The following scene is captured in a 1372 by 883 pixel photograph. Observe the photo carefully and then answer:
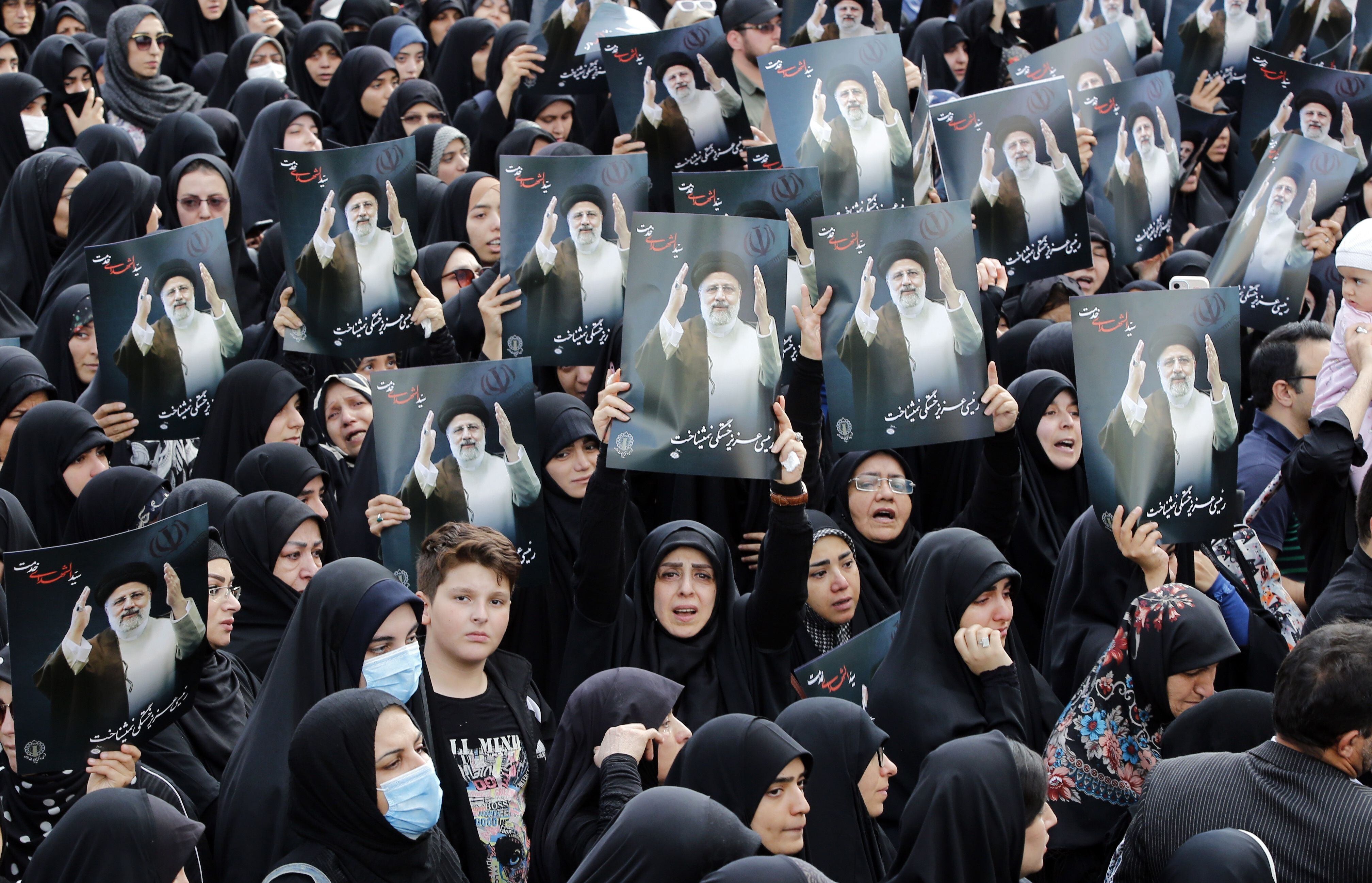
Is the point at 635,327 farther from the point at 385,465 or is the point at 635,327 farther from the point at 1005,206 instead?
the point at 1005,206

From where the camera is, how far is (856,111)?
6273 mm

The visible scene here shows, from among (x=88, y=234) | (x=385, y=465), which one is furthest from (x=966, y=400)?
(x=88, y=234)

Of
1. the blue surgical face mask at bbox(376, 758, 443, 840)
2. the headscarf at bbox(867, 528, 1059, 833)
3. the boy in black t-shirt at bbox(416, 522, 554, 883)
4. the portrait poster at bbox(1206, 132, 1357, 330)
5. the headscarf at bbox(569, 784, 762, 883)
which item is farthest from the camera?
the portrait poster at bbox(1206, 132, 1357, 330)

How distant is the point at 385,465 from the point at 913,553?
162 cm

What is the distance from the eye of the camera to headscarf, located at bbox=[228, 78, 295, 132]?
9133 millimetres

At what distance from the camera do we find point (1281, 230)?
6203 mm

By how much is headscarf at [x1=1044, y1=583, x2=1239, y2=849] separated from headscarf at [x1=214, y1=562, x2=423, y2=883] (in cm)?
174

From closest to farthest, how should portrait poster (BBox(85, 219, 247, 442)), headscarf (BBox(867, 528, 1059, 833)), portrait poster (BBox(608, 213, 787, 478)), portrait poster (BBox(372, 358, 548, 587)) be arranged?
1. headscarf (BBox(867, 528, 1059, 833))
2. portrait poster (BBox(608, 213, 787, 478))
3. portrait poster (BBox(372, 358, 548, 587))
4. portrait poster (BBox(85, 219, 247, 442))

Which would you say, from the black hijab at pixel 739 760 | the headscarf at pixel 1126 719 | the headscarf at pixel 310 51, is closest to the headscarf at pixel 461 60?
the headscarf at pixel 310 51

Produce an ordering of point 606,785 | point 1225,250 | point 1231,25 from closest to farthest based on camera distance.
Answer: point 606,785 < point 1225,250 < point 1231,25

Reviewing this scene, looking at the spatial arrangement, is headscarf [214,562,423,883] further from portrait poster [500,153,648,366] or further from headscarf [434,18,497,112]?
headscarf [434,18,497,112]

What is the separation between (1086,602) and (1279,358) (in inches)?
47.1

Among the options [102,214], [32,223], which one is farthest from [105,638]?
[32,223]

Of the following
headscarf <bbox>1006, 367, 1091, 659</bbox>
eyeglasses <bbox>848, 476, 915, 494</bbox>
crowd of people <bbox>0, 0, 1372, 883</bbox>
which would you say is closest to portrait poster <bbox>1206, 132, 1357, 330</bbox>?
crowd of people <bbox>0, 0, 1372, 883</bbox>
